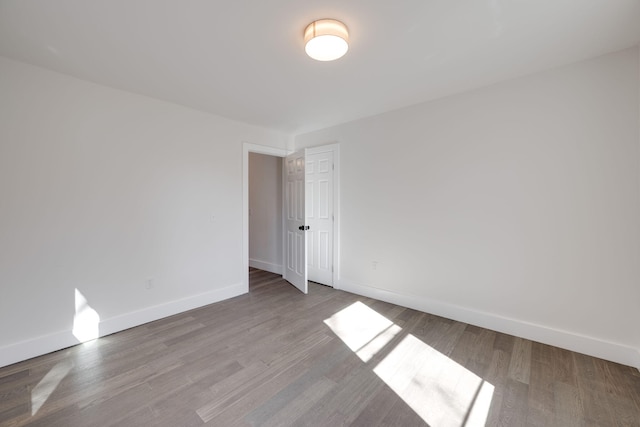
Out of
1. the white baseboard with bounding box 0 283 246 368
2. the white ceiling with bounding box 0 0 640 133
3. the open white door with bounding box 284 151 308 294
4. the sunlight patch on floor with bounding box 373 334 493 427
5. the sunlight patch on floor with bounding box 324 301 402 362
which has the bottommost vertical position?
the sunlight patch on floor with bounding box 373 334 493 427

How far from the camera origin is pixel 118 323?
8.97 ft

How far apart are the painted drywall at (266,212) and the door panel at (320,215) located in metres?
0.74

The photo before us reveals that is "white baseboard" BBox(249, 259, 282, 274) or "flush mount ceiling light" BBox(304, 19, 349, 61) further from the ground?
"flush mount ceiling light" BBox(304, 19, 349, 61)

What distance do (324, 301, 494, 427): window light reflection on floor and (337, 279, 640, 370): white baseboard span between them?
60 centimetres

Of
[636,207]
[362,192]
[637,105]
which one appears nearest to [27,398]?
[362,192]

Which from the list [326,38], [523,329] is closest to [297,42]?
[326,38]

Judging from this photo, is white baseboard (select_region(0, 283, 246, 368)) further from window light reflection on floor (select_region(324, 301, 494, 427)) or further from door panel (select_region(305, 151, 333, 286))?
window light reflection on floor (select_region(324, 301, 494, 427))

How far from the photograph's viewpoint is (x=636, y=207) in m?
2.09

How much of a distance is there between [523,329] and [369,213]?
2042mm

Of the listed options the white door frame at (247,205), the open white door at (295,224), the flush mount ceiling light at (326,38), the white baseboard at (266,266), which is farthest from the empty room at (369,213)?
the white baseboard at (266,266)

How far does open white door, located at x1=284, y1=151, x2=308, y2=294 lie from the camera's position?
3970 millimetres

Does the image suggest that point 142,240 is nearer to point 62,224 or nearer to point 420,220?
point 62,224

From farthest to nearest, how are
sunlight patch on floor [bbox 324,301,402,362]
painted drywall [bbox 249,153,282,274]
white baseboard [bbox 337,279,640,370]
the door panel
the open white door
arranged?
painted drywall [bbox 249,153,282,274], the door panel, the open white door, sunlight patch on floor [bbox 324,301,402,362], white baseboard [bbox 337,279,640,370]

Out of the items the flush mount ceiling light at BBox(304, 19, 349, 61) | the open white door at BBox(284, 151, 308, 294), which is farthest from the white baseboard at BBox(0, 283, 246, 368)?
the flush mount ceiling light at BBox(304, 19, 349, 61)
